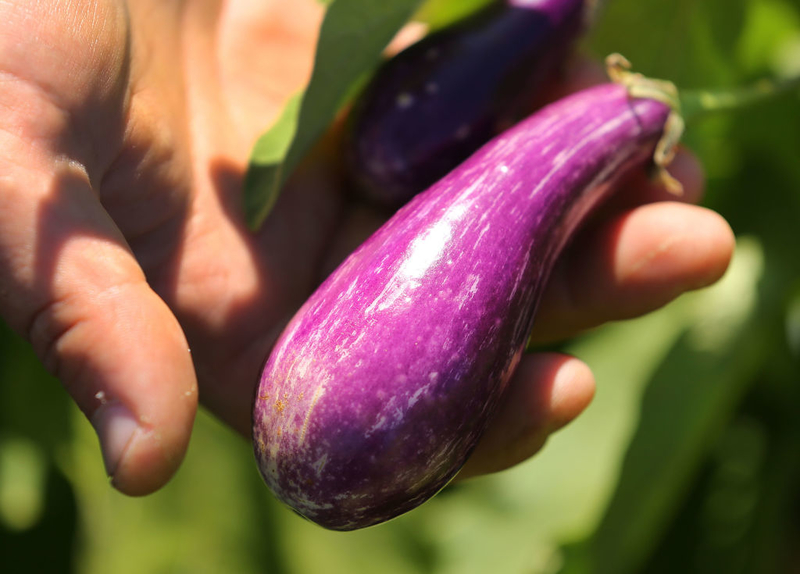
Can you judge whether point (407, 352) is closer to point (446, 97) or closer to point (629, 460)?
point (446, 97)

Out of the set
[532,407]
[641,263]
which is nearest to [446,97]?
[641,263]

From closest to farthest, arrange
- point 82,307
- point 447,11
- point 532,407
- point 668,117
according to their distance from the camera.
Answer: point 82,307, point 532,407, point 668,117, point 447,11

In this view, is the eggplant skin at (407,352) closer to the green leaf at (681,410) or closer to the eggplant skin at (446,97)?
the eggplant skin at (446,97)

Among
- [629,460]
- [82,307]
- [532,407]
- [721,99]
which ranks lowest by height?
[629,460]

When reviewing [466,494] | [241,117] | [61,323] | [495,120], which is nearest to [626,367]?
[466,494]

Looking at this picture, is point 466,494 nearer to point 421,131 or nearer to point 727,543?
point 727,543

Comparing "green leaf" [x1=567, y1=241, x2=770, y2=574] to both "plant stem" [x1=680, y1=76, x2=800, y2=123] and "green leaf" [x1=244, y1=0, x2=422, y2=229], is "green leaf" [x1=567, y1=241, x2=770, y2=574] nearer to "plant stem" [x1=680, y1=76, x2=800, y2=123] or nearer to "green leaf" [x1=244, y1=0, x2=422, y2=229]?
"plant stem" [x1=680, y1=76, x2=800, y2=123]
